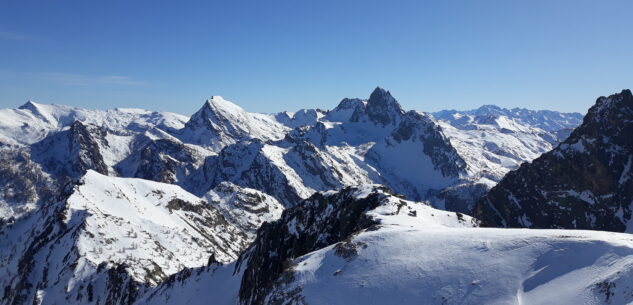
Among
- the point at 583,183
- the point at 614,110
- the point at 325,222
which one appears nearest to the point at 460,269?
the point at 325,222

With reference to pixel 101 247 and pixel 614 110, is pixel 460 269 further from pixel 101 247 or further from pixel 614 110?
A: pixel 614 110

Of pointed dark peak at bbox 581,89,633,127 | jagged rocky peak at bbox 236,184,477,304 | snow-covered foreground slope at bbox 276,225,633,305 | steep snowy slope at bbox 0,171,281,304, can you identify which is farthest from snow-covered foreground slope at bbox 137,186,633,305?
pointed dark peak at bbox 581,89,633,127

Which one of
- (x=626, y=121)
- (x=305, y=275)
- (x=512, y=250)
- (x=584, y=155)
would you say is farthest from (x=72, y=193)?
(x=626, y=121)

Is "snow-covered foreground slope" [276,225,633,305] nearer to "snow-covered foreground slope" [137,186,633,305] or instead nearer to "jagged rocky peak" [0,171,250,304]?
"snow-covered foreground slope" [137,186,633,305]

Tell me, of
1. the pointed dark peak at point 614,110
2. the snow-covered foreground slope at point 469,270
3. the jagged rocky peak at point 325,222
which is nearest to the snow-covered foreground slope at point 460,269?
the snow-covered foreground slope at point 469,270

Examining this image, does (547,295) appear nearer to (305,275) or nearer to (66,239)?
(305,275)

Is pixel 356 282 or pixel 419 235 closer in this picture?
pixel 356 282
